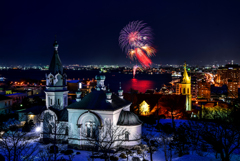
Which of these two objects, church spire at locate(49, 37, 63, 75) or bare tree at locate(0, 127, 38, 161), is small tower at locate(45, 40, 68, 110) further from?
bare tree at locate(0, 127, 38, 161)

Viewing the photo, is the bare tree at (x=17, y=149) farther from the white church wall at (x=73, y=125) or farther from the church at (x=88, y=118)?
the white church wall at (x=73, y=125)

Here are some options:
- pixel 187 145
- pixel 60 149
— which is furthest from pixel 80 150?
pixel 187 145

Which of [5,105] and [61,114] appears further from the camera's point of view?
[5,105]

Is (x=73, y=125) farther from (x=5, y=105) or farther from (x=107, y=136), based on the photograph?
(x=5, y=105)

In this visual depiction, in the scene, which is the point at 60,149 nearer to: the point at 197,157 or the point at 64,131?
the point at 64,131

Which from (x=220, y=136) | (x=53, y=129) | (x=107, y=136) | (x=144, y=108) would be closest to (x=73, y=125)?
(x=53, y=129)

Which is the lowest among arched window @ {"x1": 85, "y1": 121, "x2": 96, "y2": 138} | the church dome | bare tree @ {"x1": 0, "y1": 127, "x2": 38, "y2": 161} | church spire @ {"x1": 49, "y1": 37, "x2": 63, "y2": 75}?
bare tree @ {"x1": 0, "y1": 127, "x2": 38, "y2": 161}

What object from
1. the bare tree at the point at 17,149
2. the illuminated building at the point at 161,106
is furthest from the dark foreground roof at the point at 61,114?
the illuminated building at the point at 161,106

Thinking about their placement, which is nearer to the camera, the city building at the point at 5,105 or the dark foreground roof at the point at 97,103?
the dark foreground roof at the point at 97,103

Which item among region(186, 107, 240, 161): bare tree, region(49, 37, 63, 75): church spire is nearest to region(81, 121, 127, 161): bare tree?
region(186, 107, 240, 161): bare tree
